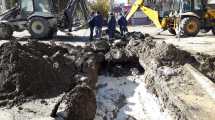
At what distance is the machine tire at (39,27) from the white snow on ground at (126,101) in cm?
687

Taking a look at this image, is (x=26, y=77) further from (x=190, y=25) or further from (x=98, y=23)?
(x=190, y=25)

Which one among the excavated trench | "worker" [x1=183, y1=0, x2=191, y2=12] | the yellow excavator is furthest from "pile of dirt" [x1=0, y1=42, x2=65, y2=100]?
"worker" [x1=183, y1=0, x2=191, y2=12]

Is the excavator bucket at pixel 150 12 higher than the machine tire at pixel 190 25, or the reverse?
the excavator bucket at pixel 150 12

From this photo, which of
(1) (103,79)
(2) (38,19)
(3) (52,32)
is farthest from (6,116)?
(3) (52,32)

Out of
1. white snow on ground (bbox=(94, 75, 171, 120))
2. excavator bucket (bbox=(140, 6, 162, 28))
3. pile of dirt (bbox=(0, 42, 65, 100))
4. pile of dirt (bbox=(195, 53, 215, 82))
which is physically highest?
excavator bucket (bbox=(140, 6, 162, 28))

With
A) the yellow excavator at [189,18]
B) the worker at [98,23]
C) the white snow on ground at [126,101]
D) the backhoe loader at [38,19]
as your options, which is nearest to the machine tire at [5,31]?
the backhoe loader at [38,19]

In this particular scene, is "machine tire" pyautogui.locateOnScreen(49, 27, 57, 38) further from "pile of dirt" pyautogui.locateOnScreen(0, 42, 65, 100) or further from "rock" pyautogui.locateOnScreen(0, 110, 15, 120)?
"rock" pyautogui.locateOnScreen(0, 110, 15, 120)

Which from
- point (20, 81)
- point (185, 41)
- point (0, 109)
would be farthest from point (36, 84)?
point (185, 41)

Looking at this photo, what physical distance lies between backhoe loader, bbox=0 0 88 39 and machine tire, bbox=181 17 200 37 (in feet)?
16.4

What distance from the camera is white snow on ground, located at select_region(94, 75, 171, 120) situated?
9.42 metres

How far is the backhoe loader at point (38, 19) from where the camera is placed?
18938 mm

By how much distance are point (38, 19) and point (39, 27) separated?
1.19ft

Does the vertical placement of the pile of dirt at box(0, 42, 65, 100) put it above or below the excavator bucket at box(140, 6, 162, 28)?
below

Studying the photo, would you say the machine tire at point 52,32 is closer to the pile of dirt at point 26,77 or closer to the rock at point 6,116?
the pile of dirt at point 26,77
